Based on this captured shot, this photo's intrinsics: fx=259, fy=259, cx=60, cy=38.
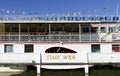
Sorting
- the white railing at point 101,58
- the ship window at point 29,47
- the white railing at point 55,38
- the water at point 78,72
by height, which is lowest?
the water at point 78,72

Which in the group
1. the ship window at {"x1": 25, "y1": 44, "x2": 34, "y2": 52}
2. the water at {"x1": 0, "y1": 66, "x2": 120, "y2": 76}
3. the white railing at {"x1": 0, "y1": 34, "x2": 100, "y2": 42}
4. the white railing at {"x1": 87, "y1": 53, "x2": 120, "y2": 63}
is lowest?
the water at {"x1": 0, "y1": 66, "x2": 120, "y2": 76}

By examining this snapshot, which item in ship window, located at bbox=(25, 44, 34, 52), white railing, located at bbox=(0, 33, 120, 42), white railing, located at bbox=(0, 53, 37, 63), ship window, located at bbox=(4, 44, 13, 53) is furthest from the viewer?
white railing, located at bbox=(0, 33, 120, 42)

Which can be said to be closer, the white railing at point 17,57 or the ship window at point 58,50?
the white railing at point 17,57

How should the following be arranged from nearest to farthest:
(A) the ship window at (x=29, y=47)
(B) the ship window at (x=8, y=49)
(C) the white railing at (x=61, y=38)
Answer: (B) the ship window at (x=8, y=49), (A) the ship window at (x=29, y=47), (C) the white railing at (x=61, y=38)

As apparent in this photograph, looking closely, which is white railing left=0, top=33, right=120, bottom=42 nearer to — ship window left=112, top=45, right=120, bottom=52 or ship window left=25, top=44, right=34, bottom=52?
ship window left=25, top=44, right=34, bottom=52

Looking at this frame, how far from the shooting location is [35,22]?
29969 mm

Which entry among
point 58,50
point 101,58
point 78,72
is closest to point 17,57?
point 58,50

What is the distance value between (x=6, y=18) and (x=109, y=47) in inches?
489

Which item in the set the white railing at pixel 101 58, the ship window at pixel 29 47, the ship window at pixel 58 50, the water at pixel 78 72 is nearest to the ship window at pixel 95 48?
the water at pixel 78 72

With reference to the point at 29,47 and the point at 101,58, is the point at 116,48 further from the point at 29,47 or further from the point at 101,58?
the point at 29,47

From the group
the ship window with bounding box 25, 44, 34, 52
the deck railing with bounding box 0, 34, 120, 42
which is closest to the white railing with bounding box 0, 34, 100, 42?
the deck railing with bounding box 0, 34, 120, 42

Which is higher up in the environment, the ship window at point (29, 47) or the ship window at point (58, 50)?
the ship window at point (29, 47)

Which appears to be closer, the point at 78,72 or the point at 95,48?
the point at 78,72

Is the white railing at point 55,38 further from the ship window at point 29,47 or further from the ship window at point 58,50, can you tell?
the ship window at point 58,50
